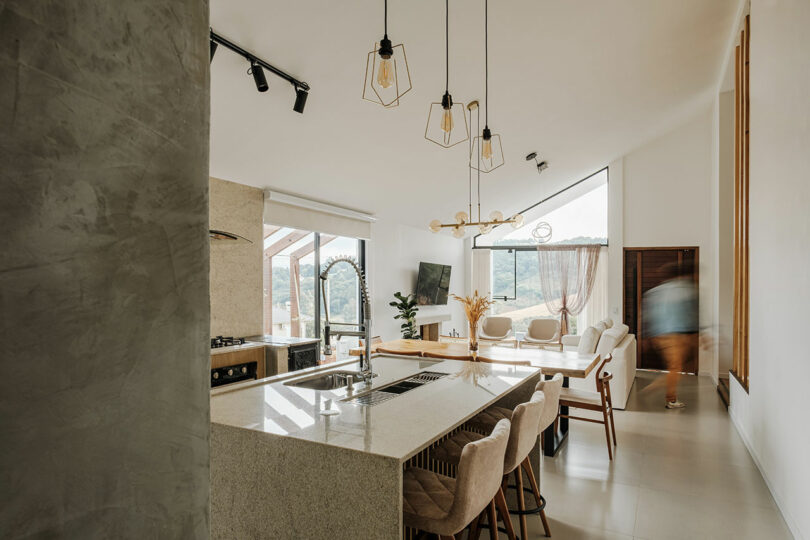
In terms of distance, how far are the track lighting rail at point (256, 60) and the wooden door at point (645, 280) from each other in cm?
659

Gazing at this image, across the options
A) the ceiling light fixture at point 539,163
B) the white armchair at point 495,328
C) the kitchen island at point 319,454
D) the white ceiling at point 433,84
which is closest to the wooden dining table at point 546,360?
the kitchen island at point 319,454

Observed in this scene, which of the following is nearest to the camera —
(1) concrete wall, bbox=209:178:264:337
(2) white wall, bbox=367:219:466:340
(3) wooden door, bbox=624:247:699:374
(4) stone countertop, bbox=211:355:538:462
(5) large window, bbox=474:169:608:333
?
(4) stone countertop, bbox=211:355:538:462

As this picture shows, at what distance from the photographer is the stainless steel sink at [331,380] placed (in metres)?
2.43

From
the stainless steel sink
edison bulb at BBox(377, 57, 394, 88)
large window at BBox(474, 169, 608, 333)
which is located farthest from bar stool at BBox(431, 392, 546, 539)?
large window at BBox(474, 169, 608, 333)

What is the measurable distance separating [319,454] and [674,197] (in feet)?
26.5

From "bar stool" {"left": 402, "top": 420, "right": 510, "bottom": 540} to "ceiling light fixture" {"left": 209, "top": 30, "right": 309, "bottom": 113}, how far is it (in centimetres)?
249

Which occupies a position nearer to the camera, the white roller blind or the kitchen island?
the kitchen island

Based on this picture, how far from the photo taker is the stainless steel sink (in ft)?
7.98

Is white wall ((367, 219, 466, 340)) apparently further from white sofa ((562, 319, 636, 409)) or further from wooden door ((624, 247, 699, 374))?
wooden door ((624, 247, 699, 374))

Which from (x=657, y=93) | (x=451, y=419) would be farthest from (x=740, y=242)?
(x=451, y=419)

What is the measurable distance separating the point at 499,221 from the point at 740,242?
→ 216 centimetres

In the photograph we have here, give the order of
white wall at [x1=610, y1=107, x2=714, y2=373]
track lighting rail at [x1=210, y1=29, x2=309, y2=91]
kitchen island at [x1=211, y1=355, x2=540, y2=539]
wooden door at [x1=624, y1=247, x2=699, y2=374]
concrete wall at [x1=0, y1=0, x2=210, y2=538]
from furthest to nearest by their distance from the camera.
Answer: wooden door at [x1=624, y1=247, x2=699, y2=374], white wall at [x1=610, y1=107, x2=714, y2=373], track lighting rail at [x1=210, y1=29, x2=309, y2=91], kitchen island at [x1=211, y1=355, x2=540, y2=539], concrete wall at [x1=0, y1=0, x2=210, y2=538]

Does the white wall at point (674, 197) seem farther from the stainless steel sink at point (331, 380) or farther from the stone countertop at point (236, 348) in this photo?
the stainless steel sink at point (331, 380)

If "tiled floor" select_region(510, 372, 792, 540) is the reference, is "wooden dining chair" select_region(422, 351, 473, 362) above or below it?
above
